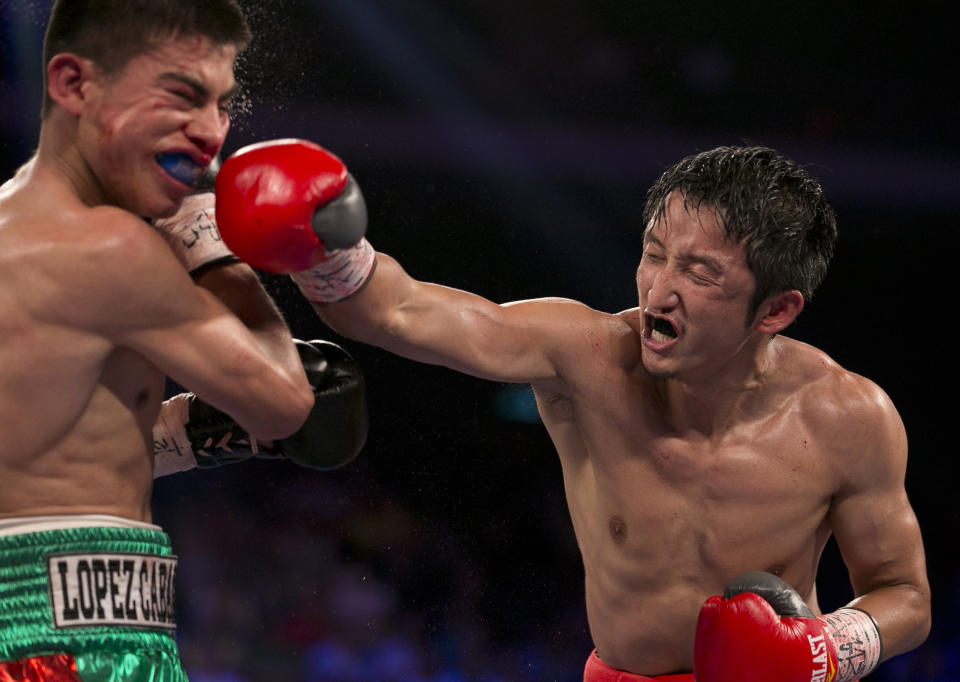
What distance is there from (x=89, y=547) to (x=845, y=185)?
3.25 m

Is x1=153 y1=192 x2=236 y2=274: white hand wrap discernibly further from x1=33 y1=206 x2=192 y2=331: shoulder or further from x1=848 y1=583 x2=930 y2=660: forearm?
x1=848 y1=583 x2=930 y2=660: forearm

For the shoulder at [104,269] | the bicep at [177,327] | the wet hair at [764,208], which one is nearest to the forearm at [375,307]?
the bicep at [177,327]

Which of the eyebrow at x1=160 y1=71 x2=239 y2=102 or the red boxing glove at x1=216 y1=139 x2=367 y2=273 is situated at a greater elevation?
the eyebrow at x1=160 y1=71 x2=239 y2=102

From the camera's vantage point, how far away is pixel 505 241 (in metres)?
3.58

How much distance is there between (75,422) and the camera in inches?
50.4

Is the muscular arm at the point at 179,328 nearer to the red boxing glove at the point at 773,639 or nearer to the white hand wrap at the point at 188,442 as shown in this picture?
the white hand wrap at the point at 188,442

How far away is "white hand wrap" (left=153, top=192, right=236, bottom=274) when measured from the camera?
1411 mm

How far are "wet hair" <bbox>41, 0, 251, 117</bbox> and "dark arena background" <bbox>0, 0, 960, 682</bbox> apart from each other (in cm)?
203

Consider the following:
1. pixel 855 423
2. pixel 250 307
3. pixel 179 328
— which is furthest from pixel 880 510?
pixel 179 328

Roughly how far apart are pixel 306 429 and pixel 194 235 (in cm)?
32

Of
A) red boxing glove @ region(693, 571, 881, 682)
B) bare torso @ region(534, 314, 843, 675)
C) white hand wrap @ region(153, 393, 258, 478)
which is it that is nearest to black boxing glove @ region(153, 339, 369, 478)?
white hand wrap @ region(153, 393, 258, 478)

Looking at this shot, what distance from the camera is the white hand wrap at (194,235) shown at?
55.6 inches

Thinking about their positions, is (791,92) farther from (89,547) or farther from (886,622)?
(89,547)

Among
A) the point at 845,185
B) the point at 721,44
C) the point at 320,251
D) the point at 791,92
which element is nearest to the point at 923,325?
the point at 845,185
